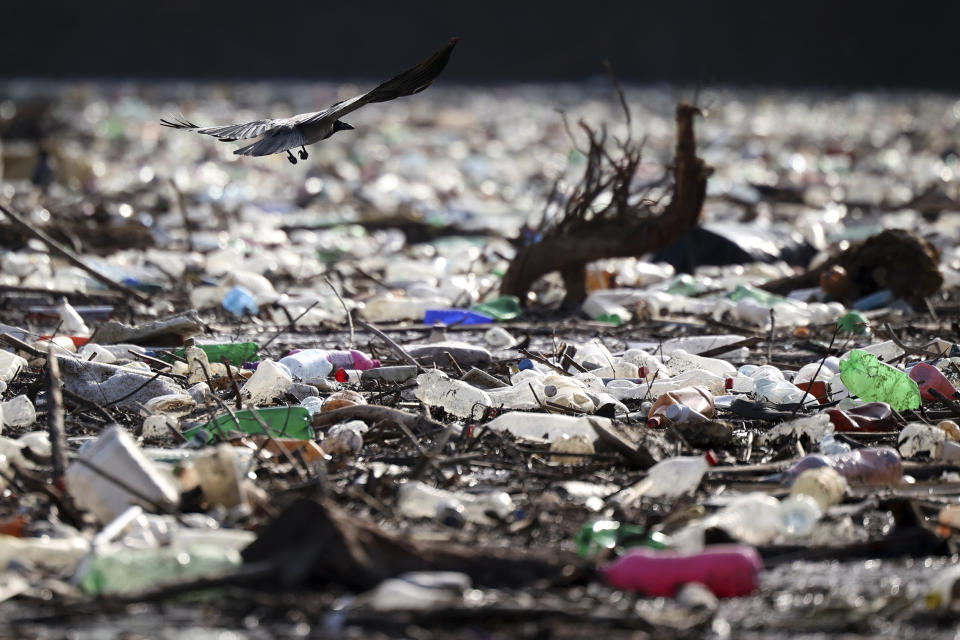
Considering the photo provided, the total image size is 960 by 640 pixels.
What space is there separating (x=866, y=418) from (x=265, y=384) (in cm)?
128

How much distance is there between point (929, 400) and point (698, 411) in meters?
0.57

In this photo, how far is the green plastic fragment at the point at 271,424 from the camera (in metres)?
2.39

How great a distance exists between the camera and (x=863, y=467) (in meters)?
2.16

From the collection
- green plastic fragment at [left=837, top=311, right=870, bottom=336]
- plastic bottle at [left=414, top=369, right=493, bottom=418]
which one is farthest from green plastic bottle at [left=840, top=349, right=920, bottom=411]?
green plastic fragment at [left=837, top=311, right=870, bottom=336]

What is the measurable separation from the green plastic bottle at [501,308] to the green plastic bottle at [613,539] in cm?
228

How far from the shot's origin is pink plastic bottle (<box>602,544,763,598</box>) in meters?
1.63

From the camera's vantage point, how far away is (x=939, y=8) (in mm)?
32750

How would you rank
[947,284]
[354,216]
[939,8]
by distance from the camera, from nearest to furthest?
[947,284], [354,216], [939,8]

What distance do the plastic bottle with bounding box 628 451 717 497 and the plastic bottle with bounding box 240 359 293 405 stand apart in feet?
3.27

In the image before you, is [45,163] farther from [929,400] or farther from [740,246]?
[929,400]

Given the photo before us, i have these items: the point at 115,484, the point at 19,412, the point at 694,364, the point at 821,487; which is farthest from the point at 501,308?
the point at 115,484

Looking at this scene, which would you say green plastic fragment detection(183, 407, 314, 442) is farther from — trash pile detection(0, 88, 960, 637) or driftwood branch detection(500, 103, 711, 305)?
driftwood branch detection(500, 103, 711, 305)

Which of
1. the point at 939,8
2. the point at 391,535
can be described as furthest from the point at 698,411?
the point at 939,8

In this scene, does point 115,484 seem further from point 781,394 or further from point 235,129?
point 781,394
